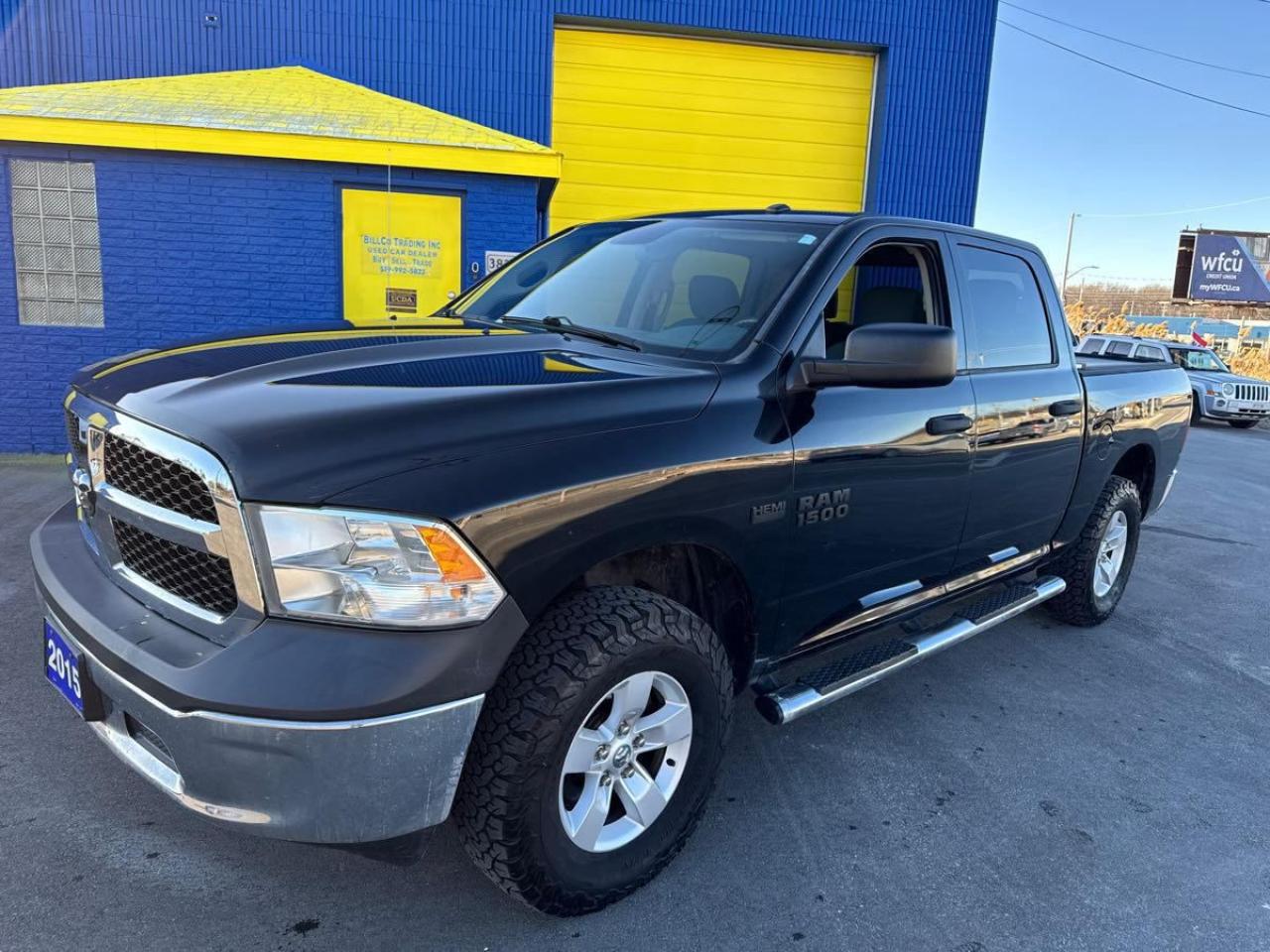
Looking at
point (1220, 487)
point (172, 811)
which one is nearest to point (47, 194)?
point (172, 811)

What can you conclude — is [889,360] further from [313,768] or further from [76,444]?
[76,444]

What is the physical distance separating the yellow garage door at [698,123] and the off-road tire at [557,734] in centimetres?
949

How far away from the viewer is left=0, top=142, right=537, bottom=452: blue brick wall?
26.2 ft

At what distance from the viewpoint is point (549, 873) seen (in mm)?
2195

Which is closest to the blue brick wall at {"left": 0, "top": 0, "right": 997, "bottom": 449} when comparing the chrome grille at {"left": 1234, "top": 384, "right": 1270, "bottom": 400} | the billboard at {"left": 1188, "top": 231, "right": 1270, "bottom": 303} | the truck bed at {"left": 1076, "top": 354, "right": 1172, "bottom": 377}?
the truck bed at {"left": 1076, "top": 354, "right": 1172, "bottom": 377}

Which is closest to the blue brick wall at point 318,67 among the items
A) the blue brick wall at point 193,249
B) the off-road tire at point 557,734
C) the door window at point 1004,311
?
the blue brick wall at point 193,249

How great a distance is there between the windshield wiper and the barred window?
652 centimetres

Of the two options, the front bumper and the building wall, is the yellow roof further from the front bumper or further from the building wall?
the front bumper

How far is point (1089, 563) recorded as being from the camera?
4645 mm

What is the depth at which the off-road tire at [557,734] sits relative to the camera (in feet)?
6.73

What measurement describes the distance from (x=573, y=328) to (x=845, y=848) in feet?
6.22

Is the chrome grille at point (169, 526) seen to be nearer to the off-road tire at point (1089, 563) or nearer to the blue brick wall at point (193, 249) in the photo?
the off-road tire at point (1089, 563)

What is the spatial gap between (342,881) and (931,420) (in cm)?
239

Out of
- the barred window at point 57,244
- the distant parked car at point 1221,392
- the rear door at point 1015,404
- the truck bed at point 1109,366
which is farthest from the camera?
the distant parked car at point 1221,392
